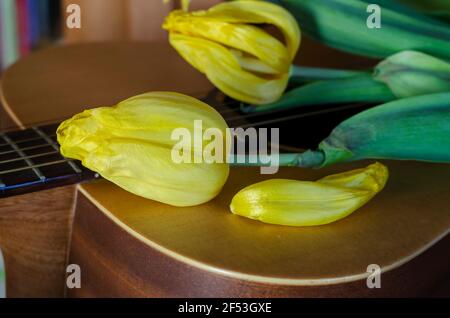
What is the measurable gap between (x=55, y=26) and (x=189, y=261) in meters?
1.22

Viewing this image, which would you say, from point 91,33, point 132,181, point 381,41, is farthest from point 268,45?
point 91,33

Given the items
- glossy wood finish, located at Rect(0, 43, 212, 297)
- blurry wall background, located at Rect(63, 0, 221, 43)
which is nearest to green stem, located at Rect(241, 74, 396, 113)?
glossy wood finish, located at Rect(0, 43, 212, 297)

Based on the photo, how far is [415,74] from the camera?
2.38ft

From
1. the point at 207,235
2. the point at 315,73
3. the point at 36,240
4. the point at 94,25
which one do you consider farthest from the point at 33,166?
the point at 94,25

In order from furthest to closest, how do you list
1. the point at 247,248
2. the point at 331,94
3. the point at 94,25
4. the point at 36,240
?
the point at 94,25 < the point at 331,94 < the point at 36,240 < the point at 247,248

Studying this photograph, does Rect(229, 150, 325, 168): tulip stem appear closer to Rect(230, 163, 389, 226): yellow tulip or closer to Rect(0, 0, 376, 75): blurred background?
Rect(230, 163, 389, 226): yellow tulip

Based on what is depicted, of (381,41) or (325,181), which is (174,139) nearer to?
(325,181)

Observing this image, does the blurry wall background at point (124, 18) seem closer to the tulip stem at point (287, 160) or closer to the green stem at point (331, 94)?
the green stem at point (331, 94)

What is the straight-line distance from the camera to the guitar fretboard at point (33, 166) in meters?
0.60

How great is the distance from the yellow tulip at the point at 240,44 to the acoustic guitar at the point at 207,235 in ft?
0.14

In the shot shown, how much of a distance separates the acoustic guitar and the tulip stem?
28 mm

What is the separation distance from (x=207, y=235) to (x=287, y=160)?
111 millimetres

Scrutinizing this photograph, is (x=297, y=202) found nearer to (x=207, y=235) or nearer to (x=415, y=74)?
(x=207, y=235)

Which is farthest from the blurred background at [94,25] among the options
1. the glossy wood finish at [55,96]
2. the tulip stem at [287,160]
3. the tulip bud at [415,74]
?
the tulip stem at [287,160]
